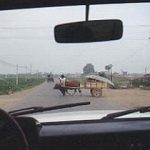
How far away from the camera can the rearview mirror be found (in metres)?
4.32

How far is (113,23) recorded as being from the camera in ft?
14.5

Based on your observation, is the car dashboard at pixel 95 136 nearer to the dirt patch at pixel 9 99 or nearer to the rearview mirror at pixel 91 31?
the rearview mirror at pixel 91 31

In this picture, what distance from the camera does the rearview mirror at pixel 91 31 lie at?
4316 mm

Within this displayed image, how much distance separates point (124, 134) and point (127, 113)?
30cm

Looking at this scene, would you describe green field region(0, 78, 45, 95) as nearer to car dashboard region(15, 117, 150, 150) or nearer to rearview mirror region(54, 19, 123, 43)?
car dashboard region(15, 117, 150, 150)

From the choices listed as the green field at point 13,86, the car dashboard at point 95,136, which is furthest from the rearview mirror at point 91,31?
the green field at point 13,86

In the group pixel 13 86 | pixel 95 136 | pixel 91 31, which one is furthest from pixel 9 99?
pixel 91 31

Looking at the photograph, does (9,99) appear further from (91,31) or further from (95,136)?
(91,31)

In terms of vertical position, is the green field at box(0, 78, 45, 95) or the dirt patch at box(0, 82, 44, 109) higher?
the green field at box(0, 78, 45, 95)

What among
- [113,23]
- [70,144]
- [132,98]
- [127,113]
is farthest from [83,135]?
[132,98]

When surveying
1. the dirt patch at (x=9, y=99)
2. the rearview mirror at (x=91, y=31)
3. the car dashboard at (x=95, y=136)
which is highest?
the rearview mirror at (x=91, y=31)

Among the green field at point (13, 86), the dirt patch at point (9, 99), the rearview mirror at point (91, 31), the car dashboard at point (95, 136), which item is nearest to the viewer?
the rearview mirror at point (91, 31)

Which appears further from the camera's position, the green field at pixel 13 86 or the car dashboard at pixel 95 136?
the green field at pixel 13 86

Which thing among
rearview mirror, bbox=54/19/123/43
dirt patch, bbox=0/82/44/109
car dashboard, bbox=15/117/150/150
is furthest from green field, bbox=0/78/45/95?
rearview mirror, bbox=54/19/123/43
